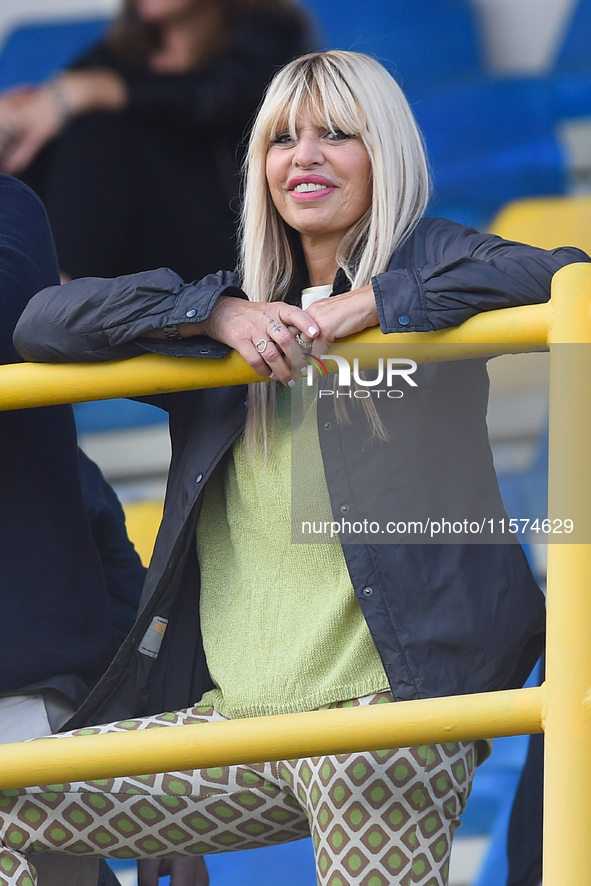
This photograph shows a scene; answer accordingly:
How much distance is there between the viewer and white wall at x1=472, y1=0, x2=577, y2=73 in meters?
3.52

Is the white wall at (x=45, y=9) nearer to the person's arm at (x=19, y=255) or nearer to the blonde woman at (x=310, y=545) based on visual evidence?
the person's arm at (x=19, y=255)

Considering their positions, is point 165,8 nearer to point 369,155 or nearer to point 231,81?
point 231,81

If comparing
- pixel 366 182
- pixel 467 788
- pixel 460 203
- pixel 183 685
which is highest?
pixel 460 203

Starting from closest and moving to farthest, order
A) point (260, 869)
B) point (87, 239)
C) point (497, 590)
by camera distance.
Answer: point (497, 590) < point (260, 869) < point (87, 239)

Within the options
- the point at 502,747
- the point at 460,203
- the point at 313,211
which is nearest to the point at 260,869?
the point at 502,747

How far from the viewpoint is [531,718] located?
1117 mm

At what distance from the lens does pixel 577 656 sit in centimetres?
111

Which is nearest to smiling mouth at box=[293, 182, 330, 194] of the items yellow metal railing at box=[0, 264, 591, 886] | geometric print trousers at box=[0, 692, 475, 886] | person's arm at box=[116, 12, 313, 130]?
yellow metal railing at box=[0, 264, 591, 886]

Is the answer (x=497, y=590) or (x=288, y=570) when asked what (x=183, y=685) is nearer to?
(x=288, y=570)

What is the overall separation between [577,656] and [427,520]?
269 millimetres

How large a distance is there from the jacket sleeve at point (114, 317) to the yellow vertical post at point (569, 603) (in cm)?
35

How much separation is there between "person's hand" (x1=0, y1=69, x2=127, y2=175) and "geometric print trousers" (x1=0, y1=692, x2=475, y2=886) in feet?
7.55

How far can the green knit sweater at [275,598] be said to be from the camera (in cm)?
136

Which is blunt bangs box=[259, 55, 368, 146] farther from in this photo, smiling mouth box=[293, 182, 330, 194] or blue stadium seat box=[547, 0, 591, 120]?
blue stadium seat box=[547, 0, 591, 120]
